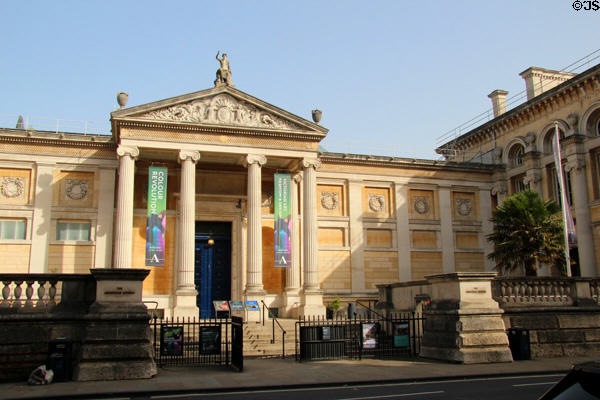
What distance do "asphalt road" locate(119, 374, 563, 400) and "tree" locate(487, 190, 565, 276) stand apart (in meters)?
12.2

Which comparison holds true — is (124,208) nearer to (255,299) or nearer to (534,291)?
(255,299)

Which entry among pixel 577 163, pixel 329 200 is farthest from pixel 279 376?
pixel 577 163

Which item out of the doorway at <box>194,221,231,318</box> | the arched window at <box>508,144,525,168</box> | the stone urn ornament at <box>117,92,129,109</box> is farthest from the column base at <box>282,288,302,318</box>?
the arched window at <box>508,144,525,168</box>

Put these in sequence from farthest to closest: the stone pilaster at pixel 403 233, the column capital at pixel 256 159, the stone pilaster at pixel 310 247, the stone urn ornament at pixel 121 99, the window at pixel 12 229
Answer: the stone pilaster at pixel 403 233 → the column capital at pixel 256 159 → the stone urn ornament at pixel 121 99 → the stone pilaster at pixel 310 247 → the window at pixel 12 229

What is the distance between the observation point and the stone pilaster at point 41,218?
2777 cm

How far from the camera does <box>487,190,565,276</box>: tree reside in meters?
24.8

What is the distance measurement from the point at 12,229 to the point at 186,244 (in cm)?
877

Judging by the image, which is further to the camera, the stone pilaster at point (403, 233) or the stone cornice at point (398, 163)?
the stone pilaster at point (403, 233)

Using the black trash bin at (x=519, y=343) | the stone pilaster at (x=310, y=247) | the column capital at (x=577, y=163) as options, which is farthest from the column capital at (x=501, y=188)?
the black trash bin at (x=519, y=343)

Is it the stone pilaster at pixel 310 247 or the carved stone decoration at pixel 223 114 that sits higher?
the carved stone decoration at pixel 223 114

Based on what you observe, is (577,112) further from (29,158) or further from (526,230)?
(29,158)

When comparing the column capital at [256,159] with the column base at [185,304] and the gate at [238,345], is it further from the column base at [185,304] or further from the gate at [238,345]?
the gate at [238,345]

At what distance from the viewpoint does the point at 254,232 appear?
28062 millimetres

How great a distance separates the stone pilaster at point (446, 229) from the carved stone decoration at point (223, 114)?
11.6 meters
